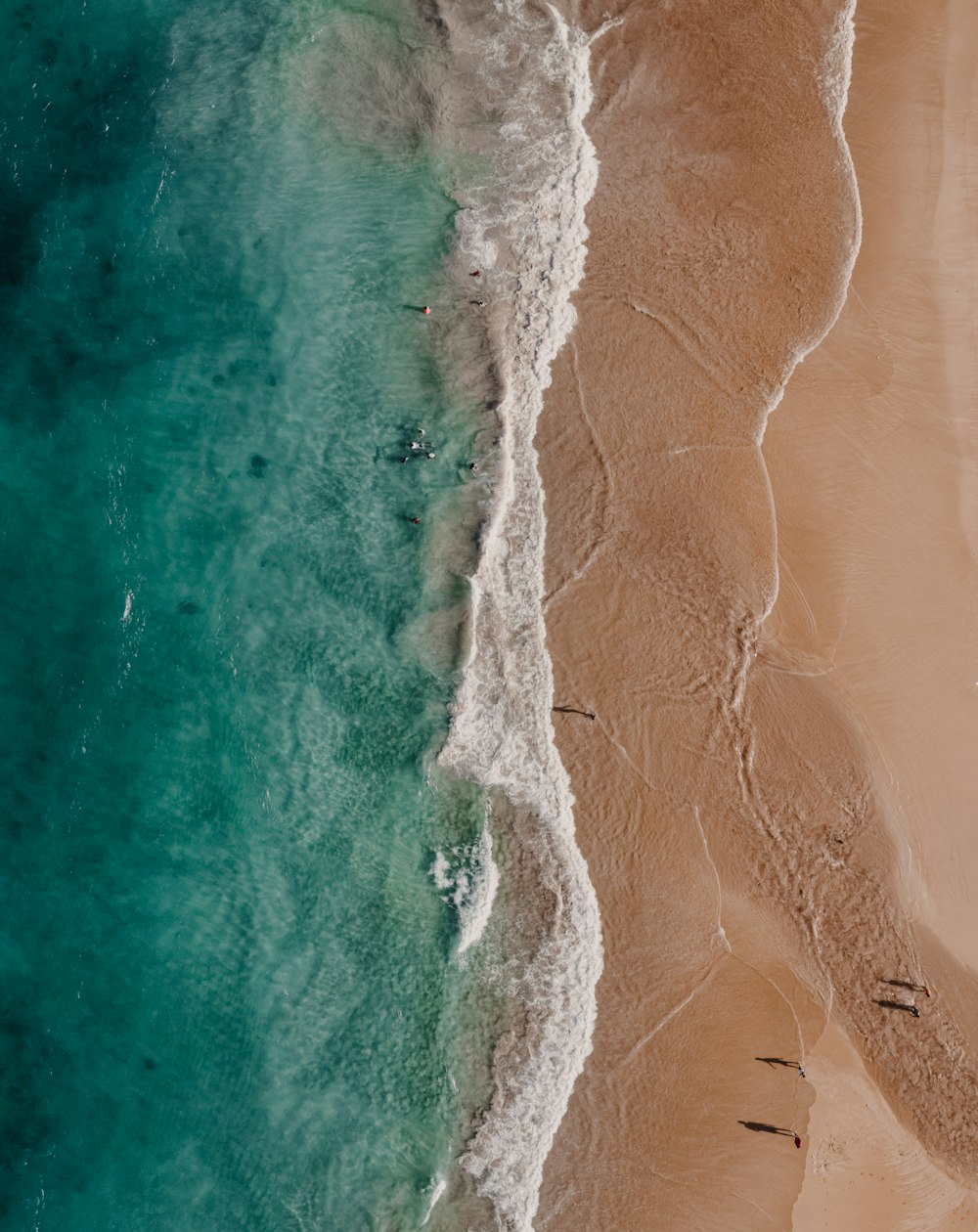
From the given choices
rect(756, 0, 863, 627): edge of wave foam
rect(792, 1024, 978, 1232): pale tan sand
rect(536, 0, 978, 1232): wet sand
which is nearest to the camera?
rect(536, 0, 978, 1232): wet sand

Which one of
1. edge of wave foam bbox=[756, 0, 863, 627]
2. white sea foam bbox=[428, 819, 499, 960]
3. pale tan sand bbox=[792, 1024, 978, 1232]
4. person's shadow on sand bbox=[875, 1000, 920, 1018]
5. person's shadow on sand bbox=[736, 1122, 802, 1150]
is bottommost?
pale tan sand bbox=[792, 1024, 978, 1232]

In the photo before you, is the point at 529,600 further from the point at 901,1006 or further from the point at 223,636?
the point at 901,1006

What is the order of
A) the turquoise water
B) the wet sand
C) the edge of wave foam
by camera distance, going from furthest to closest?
the edge of wave foam → the turquoise water → the wet sand

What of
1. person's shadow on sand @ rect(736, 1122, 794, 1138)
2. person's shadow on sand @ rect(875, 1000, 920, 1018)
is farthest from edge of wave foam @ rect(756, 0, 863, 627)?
person's shadow on sand @ rect(736, 1122, 794, 1138)

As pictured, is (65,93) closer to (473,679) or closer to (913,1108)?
(473,679)

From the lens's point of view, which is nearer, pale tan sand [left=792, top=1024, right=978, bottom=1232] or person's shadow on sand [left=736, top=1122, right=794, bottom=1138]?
person's shadow on sand [left=736, top=1122, right=794, bottom=1138]

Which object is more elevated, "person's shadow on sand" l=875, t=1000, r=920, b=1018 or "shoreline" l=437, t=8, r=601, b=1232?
"shoreline" l=437, t=8, r=601, b=1232

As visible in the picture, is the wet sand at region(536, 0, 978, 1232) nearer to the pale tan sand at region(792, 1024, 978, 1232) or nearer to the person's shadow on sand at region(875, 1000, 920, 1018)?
the pale tan sand at region(792, 1024, 978, 1232)
